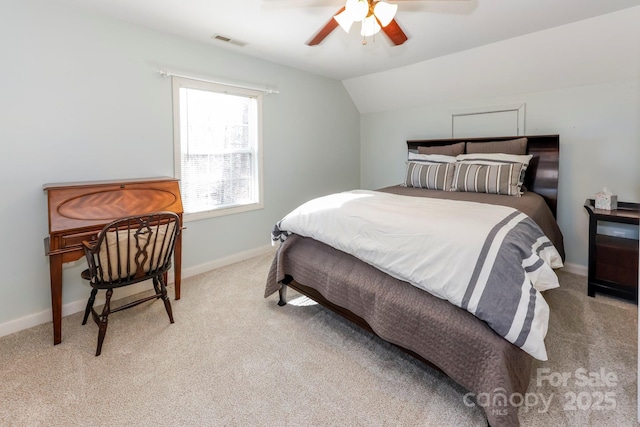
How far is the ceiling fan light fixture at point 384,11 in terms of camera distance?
6.08 feet

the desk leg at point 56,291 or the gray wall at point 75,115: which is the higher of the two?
the gray wall at point 75,115

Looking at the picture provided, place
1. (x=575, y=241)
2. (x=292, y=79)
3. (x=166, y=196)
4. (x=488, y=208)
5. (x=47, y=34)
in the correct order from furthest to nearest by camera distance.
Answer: (x=292, y=79)
(x=575, y=241)
(x=166, y=196)
(x=47, y=34)
(x=488, y=208)

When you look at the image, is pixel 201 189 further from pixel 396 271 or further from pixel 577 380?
pixel 577 380

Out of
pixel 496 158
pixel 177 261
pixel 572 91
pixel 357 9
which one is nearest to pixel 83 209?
pixel 177 261

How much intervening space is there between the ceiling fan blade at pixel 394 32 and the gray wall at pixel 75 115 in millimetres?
1762

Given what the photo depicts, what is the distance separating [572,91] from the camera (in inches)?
123

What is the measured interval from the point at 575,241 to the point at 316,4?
3275 mm

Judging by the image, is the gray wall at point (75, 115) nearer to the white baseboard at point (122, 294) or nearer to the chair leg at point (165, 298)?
the white baseboard at point (122, 294)

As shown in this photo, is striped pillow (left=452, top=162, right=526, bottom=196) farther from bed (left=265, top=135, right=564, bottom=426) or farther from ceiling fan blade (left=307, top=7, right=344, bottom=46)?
ceiling fan blade (left=307, top=7, right=344, bottom=46)

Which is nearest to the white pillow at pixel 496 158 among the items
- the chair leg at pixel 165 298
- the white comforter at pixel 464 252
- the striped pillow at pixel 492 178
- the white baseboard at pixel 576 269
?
the striped pillow at pixel 492 178

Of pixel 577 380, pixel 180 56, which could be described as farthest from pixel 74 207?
pixel 577 380

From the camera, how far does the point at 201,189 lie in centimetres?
329

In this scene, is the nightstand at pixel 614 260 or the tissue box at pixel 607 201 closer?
the nightstand at pixel 614 260

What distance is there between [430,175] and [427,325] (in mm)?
2184
